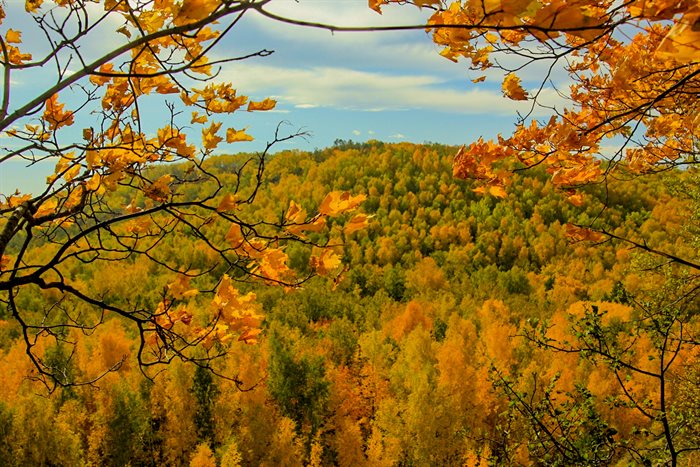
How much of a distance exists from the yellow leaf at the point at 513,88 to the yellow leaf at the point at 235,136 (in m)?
1.01

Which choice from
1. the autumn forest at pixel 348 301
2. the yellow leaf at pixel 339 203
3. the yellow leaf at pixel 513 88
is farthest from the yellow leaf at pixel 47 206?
the yellow leaf at pixel 513 88

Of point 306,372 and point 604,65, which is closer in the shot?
point 604,65

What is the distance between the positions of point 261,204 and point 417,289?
3206 cm

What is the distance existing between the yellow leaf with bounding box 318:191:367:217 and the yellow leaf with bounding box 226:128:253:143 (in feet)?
1.55

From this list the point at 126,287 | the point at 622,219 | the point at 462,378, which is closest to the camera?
the point at 462,378

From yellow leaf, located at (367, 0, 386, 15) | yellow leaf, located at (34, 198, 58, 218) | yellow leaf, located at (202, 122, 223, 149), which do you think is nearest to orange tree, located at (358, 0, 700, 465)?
yellow leaf, located at (367, 0, 386, 15)

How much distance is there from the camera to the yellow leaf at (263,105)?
5.50ft

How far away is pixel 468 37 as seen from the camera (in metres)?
1.18

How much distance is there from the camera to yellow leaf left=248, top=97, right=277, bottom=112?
1678 millimetres

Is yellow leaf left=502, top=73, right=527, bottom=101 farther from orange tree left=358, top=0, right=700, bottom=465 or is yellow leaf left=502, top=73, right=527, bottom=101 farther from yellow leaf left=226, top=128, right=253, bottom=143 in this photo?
yellow leaf left=226, top=128, right=253, bottom=143

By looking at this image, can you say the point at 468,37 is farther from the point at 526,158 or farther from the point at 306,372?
the point at 306,372

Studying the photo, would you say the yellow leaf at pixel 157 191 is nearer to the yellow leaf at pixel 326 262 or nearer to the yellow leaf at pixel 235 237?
the yellow leaf at pixel 235 237

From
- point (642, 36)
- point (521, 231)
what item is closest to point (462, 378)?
point (642, 36)

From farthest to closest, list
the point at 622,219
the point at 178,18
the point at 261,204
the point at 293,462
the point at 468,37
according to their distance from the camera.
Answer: the point at 261,204, the point at 622,219, the point at 293,462, the point at 468,37, the point at 178,18
